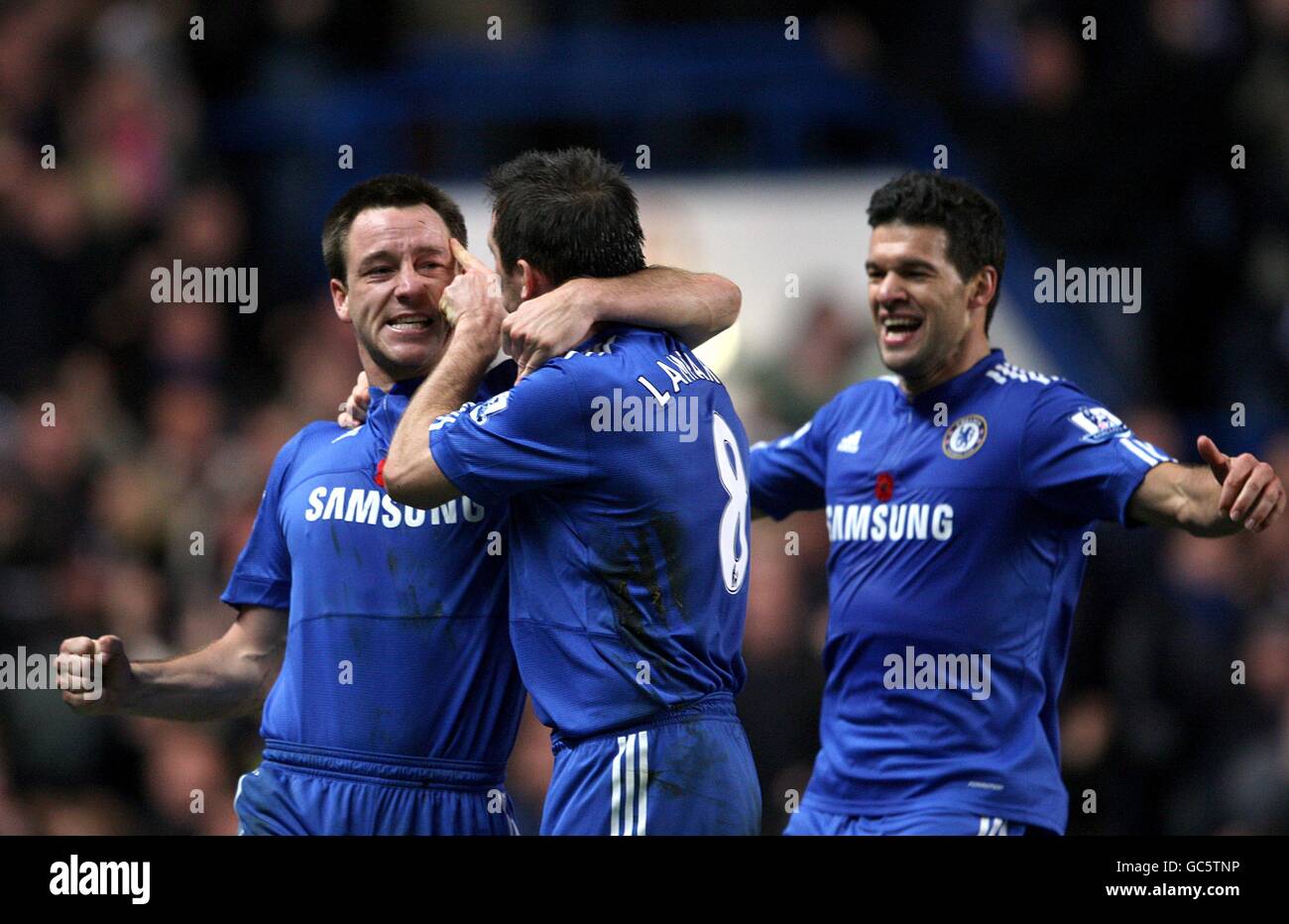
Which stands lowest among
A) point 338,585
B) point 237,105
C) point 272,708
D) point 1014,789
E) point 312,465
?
point 1014,789

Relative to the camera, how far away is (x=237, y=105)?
1226cm

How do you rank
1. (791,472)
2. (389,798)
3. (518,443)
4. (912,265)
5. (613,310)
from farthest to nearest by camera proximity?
(791,472)
(912,265)
(389,798)
(613,310)
(518,443)

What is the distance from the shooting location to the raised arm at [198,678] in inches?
189

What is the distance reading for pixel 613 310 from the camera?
4.38 meters

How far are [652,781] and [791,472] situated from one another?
1.66 meters

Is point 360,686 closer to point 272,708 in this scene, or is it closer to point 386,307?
point 272,708

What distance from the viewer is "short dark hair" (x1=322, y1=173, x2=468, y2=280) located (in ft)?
16.0

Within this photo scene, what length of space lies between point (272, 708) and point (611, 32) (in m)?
7.89

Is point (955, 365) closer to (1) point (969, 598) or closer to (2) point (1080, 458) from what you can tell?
(2) point (1080, 458)
